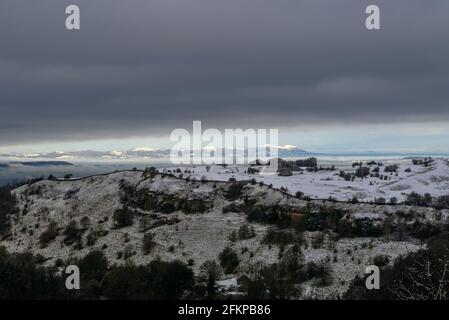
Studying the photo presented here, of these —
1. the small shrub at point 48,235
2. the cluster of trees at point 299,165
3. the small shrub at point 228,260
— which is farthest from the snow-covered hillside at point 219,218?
the cluster of trees at point 299,165

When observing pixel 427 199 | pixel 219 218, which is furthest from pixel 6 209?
pixel 427 199

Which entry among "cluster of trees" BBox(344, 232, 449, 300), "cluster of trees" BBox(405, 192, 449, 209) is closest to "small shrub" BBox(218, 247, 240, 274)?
"cluster of trees" BBox(344, 232, 449, 300)

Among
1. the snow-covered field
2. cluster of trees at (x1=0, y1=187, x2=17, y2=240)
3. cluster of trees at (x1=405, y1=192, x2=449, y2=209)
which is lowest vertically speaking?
cluster of trees at (x1=0, y1=187, x2=17, y2=240)

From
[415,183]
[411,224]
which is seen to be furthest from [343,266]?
[415,183]

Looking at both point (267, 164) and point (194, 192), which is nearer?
point (194, 192)

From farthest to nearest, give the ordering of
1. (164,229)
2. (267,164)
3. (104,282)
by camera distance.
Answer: (267,164), (164,229), (104,282)

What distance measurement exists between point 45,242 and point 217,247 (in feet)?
57.2

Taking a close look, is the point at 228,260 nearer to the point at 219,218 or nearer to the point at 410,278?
the point at 219,218

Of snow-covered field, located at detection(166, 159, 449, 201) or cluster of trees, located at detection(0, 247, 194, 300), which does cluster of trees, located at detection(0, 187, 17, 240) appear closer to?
snow-covered field, located at detection(166, 159, 449, 201)

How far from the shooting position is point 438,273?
22484 mm

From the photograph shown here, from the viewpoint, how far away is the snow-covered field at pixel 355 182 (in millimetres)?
48369

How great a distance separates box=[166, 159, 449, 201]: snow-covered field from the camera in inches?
1904

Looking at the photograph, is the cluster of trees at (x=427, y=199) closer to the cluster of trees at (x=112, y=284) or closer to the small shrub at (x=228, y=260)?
the small shrub at (x=228, y=260)
